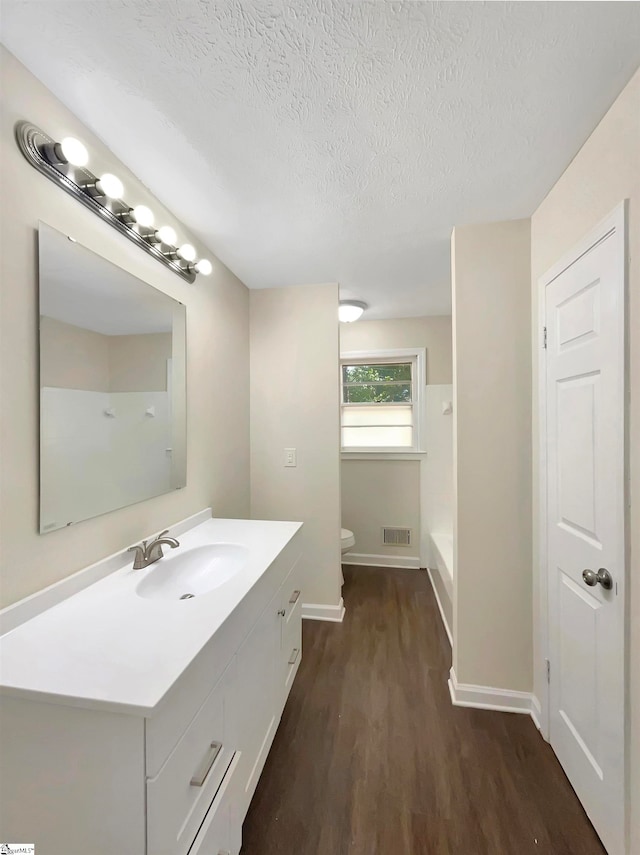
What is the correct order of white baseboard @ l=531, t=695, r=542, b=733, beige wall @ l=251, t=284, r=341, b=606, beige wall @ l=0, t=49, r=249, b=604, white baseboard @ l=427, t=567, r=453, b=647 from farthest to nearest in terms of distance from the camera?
1. beige wall @ l=251, t=284, r=341, b=606
2. white baseboard @ l=427, t=567, r=453, b=647
3. white baseboard @ l=531, t=695, r=542, b=733
4. beige wall @ l=0, t=49, r=249, b=604

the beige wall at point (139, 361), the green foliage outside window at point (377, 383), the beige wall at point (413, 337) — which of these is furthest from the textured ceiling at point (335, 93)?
the green foliage outside window at point (377, 383)

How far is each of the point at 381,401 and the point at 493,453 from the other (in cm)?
187

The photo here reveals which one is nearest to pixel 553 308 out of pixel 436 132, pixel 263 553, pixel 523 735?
pixel 436 132

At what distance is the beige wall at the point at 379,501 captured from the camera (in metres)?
3.29

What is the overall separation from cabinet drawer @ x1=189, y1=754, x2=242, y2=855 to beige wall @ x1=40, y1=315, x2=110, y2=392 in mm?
1172

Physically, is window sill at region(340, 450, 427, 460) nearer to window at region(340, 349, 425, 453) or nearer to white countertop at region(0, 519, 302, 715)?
window at region(340, 349, 425, 453)

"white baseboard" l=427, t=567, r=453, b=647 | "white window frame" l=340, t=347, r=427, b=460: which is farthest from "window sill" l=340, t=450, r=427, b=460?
"white baseboard" l=427, t=567, r=453, b=647

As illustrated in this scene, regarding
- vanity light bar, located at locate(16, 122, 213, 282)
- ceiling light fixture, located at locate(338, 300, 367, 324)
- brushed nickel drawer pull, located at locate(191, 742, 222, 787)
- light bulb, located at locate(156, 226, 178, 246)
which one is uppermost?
ceiling light fixture, located at locate(338, 300, 367, 324)

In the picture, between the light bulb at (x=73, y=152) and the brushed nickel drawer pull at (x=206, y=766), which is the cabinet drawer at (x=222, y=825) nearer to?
the brushed nickel drawer pull at (x=206, y=766)

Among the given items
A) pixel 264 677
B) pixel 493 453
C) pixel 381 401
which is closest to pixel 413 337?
pixel 381 401

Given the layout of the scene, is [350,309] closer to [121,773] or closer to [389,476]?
[389,476]

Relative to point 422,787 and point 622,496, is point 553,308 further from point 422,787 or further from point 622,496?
point 422,787

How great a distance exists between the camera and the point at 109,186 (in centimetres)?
107

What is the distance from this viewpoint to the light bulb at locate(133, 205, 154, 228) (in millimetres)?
1233
